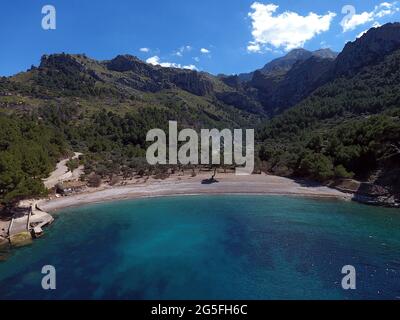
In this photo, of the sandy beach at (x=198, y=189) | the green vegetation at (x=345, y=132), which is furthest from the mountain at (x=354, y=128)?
the sandy beach at (x=198, y=189)

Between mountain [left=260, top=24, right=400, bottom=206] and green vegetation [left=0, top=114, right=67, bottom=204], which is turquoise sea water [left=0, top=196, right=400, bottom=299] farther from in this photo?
mountain [left=260, top=24, right=400, bottom=206]

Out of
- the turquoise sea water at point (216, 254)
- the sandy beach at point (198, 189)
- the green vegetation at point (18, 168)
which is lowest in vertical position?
the turquoise sea water at point (216, 254)

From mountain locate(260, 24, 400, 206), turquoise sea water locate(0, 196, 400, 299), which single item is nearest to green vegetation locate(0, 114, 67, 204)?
turquoise sea water locate(0, 196, 400, 299)

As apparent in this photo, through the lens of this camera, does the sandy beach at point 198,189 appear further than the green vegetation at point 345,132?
No

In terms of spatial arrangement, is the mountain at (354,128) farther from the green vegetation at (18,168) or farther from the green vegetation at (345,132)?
the green vegetation at (18,168)

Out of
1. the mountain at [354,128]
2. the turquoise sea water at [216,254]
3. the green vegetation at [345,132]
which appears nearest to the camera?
the turquoise sea water at [216,254]

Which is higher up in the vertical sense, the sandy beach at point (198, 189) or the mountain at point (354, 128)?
the mountain at point (354, 128)

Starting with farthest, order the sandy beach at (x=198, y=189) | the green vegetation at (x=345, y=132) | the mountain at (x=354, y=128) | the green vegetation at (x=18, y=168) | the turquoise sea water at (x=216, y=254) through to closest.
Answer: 1. the green vegetation at (x=345, y=132)
2. the mountain at (x=354, y=128)
3. the sandy beach at (x=198, y=189)
4. the green vegetation at (x=18, y=168)
5. the turquoise sea water at (x=216, y=254)
